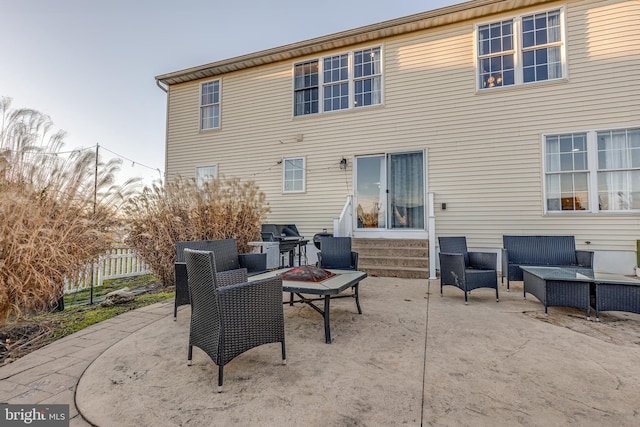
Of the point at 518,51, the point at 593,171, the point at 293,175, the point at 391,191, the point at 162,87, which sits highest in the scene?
the point at 162,87

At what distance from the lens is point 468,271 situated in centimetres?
454

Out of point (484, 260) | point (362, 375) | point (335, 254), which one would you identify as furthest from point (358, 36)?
point (362, 375)

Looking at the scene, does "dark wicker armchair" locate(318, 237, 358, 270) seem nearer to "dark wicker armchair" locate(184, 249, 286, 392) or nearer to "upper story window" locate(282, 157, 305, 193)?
"dark wicker armchair" locate(184, 249, 286, 392)

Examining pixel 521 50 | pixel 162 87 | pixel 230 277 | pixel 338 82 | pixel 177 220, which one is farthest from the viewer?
pixel 162 87

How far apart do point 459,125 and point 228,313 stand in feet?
22.9

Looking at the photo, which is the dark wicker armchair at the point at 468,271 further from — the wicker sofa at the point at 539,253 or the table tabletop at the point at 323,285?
the table tabletop at the point at 323,285

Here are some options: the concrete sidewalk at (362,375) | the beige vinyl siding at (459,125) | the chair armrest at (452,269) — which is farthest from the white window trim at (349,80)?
the concrete sidewalk at (362,375)

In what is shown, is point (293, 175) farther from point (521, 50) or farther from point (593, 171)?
point (593, 171)

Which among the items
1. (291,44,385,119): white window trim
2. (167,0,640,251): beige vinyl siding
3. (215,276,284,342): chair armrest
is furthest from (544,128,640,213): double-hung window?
Answer: (215,276,284,342): chair armrest

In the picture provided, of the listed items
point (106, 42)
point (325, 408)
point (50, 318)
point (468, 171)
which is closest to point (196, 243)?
point (50, 318)

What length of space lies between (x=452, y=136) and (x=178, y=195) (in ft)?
20.4

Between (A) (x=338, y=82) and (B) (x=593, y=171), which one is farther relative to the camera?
(A) (x=338, y=82)

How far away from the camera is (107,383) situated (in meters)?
2.21

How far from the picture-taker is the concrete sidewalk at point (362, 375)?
1.83m
